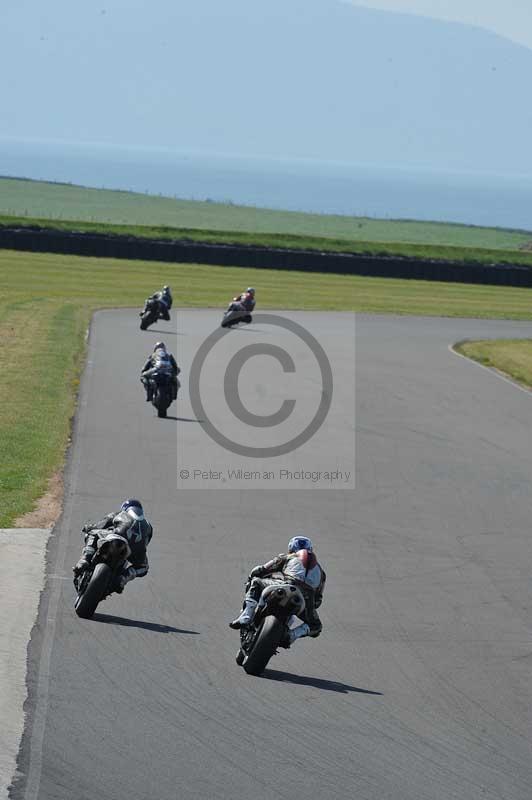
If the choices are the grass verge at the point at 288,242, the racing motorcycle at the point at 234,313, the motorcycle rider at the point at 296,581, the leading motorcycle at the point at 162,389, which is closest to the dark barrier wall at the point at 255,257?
the grass verge at the point at 288,242

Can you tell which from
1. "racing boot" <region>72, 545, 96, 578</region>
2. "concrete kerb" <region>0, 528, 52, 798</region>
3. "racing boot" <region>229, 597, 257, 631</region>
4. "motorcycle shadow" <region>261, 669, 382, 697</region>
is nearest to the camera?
"concrete kerb" <region>0, 528, 52, 798</region>

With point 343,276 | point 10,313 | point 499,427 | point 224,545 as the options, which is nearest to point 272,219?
point 343,276

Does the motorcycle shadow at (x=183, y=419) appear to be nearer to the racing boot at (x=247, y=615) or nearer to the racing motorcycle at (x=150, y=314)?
the racing boot at (x=247, y=615)

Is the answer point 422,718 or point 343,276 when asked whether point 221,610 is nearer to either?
point 422,718

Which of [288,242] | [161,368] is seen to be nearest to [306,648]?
[161,368]

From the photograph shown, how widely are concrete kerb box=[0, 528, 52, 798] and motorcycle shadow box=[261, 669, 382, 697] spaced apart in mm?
1986

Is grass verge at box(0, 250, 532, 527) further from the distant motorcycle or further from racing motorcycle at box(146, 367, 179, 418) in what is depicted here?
the distant motorcycle

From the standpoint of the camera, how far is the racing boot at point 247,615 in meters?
10.5

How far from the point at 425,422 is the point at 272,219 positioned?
102 metres

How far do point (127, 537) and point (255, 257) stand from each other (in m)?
52.6

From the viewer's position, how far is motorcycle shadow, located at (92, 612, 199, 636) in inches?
453

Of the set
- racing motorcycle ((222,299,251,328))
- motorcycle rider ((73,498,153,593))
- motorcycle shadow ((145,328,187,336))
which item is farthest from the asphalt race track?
racing motorcycle ((222,299,251,328))

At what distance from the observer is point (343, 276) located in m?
64.0

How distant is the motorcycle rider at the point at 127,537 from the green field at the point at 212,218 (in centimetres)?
7445
